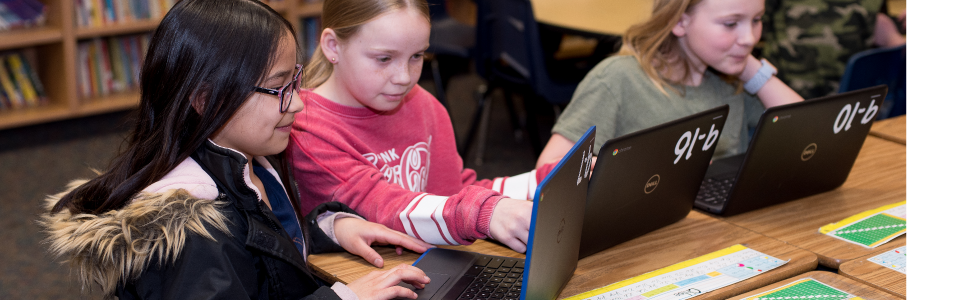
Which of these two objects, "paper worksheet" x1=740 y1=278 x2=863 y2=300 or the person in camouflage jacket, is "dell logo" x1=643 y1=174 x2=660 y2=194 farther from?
the person in camouflage jacket

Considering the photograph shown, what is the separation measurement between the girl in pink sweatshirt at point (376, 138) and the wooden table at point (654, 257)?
0.09 meters

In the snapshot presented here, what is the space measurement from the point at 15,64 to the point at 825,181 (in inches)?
135

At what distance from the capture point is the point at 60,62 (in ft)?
11.7

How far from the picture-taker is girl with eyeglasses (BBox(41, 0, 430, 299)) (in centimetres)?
101

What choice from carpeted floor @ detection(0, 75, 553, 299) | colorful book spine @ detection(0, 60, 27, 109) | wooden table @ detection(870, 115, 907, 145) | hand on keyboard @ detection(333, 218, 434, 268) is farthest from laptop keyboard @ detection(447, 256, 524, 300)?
colorful book spine @ detection(0, 60, 27, 109)

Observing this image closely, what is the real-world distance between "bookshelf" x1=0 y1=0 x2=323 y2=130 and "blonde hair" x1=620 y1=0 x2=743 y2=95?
7.22ft

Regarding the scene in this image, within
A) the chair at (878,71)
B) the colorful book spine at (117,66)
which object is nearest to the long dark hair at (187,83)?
the chair at (878,71)

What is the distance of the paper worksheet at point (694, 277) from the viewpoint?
3.74ft

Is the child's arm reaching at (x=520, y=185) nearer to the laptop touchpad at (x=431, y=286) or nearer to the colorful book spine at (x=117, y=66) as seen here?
the laptop touchpad at (x=431, y=286)

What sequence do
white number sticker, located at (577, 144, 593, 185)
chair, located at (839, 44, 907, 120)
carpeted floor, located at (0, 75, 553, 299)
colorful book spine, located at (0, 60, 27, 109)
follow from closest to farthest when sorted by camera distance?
white number sticker, located at (577, 144, 593, 185) < chair, located at (839, 44, 907, 120) < carpeted floor, located at (0, 75, 553, 299) < colorful book spine, located at (0, 60, 27, 109)

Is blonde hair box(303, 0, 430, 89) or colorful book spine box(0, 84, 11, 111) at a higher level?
blonde hair box(303, 0, 430, 89)

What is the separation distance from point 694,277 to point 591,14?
2078 mm

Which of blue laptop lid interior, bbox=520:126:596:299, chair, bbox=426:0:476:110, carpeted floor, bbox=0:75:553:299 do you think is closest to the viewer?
blue laptop lid interior, bbox=520:126:596:299

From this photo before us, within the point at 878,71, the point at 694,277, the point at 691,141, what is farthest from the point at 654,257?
the point at 878,71
